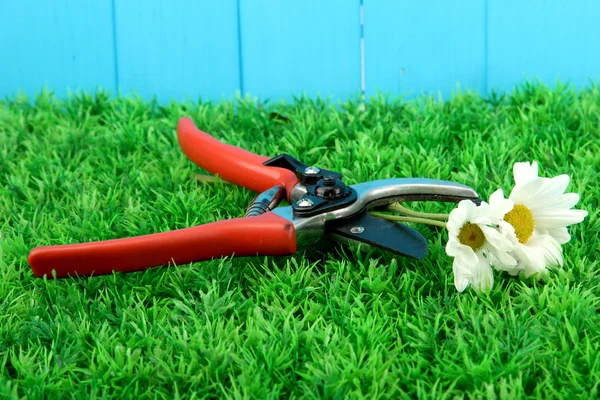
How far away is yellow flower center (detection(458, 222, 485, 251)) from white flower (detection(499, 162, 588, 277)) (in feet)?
0.21

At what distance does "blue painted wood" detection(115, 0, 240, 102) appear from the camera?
2.64m

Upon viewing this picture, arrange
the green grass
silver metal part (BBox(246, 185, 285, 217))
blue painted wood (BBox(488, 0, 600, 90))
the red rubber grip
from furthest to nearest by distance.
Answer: blue painted wood (BBox(488, 0, 600, 90)) < the red rubber grip < silver metal part (BBox(246, 185, 285, 217)) < the green grass

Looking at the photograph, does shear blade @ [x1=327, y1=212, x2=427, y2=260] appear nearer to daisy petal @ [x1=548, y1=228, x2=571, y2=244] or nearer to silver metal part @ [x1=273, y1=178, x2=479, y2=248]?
silver metal part @ [x1=273, y1=178, x2=479, y2=248]

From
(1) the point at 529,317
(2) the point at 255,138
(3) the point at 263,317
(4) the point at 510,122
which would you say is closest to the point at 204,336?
(3) the point at 263,317

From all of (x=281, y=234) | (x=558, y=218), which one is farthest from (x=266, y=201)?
(x=558, y=218)

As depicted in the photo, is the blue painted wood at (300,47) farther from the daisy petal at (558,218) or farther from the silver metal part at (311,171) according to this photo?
the daisy petal at (558,218)

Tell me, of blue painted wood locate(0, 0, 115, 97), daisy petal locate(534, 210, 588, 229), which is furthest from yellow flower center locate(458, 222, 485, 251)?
blue painted wood locate(0, 0, 115, 97)

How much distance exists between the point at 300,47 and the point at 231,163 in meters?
0.92

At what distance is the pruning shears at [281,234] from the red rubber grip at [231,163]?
0.38 feet

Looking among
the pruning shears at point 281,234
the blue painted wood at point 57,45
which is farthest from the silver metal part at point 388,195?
the blue painted wood at point 57,45

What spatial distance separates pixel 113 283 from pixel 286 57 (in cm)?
137

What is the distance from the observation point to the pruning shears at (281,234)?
4.41 ft

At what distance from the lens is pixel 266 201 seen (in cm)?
155

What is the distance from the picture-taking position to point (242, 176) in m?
1.79
